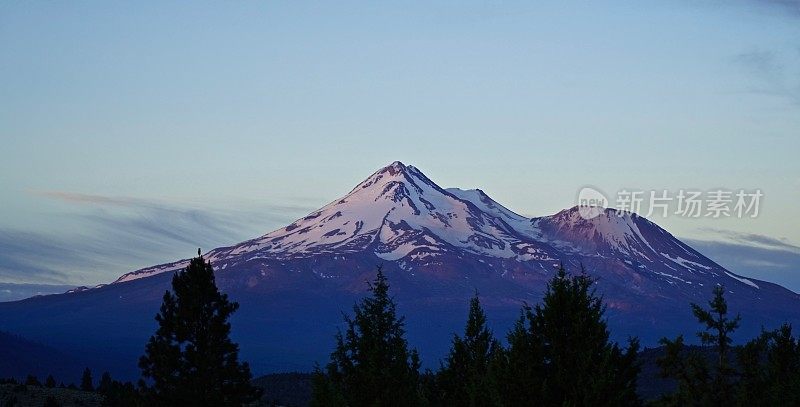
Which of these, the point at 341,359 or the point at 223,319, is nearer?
the point at 341,359

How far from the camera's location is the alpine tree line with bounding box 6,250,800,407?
23438 mm

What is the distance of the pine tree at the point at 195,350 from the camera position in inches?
1634

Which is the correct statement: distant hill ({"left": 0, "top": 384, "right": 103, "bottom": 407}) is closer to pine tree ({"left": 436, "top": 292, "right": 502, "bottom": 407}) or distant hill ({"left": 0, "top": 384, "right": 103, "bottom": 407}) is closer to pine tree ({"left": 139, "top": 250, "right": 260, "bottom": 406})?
pine tree ({"left": 139, "top": 250, "right": 260, "bottom": 406})

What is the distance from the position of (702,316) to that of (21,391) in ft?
98.6

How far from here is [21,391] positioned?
5228 cm

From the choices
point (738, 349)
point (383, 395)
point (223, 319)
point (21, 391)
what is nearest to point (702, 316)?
point (738, 349)

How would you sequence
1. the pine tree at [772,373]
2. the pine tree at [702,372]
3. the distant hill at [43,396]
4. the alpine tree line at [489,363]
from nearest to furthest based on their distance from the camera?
the alpine tree line at [489,363]
the pine tree at [702,372]
the pine tree at [772,373]
the distant hill at [43,396]

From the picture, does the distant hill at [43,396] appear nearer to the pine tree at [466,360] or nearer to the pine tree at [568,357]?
the pine tree at [466,360]

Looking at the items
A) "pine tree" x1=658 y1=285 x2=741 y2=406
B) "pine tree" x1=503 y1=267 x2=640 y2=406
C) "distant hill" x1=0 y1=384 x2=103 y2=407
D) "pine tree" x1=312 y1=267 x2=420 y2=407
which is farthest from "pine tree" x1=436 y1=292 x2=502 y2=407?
"distant hill" x1=0 y1=384 x2=103 y2=407

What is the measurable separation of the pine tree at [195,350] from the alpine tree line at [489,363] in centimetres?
3

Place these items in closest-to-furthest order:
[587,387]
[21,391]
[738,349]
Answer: [587,387] → [738,349] → [21,391]

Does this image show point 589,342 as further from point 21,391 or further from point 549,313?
point 21,391

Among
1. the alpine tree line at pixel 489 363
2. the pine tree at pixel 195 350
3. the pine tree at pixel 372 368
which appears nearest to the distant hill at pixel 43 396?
the alpine tree line at pixel 489 363

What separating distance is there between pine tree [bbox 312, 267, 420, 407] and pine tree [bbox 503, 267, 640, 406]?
5116 mm
